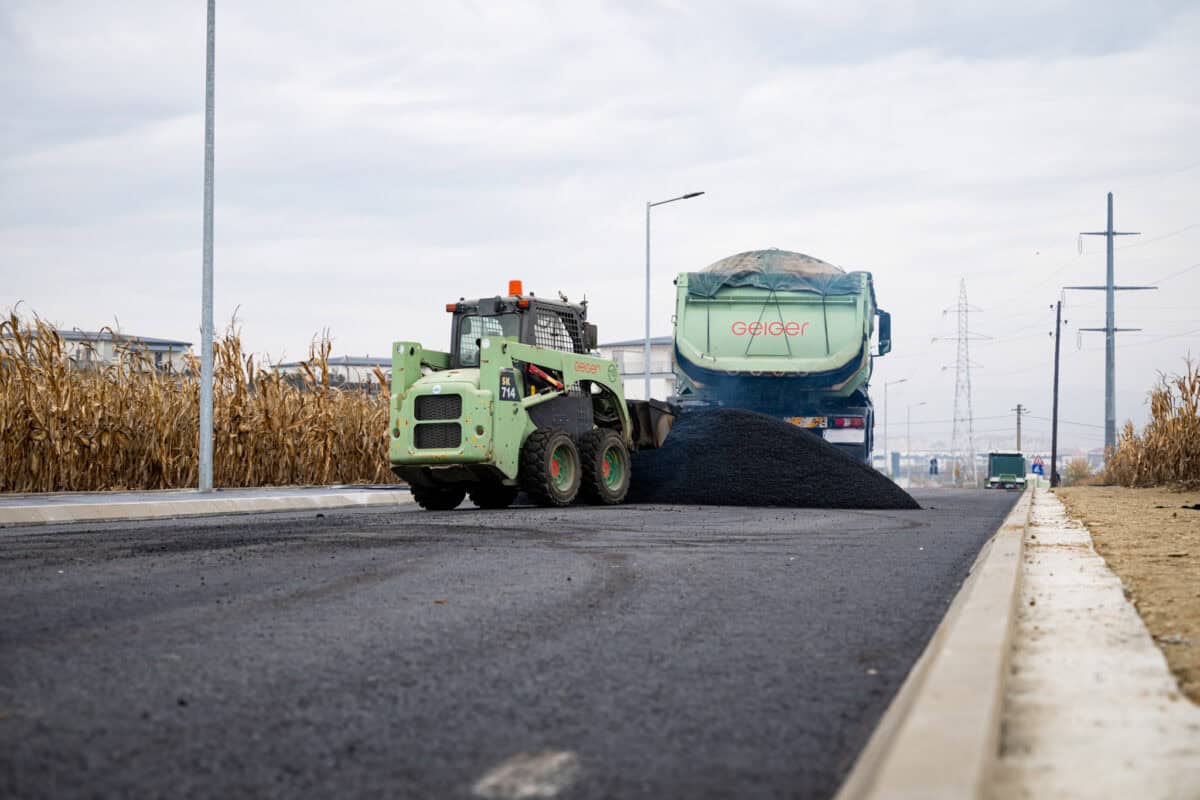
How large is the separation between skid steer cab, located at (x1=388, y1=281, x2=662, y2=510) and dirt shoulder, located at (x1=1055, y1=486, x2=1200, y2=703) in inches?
225

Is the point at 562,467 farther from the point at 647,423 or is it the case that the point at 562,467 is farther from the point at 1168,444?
the point at 1168,444

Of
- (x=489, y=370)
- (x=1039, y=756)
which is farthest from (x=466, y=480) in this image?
(x=1039, y=756)

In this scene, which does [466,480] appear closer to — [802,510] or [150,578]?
[802,510]

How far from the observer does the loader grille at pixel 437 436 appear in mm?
13805

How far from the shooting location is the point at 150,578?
6637 millimetres

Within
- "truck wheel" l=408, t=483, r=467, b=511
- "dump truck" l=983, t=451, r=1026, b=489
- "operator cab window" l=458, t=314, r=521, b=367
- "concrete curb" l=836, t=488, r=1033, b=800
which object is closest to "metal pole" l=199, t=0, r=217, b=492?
"truck wheel" l=408, t=483, r=467, b=511

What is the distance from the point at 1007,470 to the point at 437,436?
50103 millimetres

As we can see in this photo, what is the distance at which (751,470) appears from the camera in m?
16.0

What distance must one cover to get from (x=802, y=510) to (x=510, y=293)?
4257mm

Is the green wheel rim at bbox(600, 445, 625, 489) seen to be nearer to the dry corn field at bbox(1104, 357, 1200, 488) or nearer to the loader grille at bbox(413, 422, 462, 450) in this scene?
the loader grille at bbox(413, 422, 462, 450)

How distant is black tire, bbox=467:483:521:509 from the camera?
49.6 ft

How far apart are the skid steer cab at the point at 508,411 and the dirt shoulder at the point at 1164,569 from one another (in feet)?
18.7

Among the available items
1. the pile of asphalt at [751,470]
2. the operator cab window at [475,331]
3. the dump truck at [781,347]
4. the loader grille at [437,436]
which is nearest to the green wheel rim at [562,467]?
the loader grille at [437,436]

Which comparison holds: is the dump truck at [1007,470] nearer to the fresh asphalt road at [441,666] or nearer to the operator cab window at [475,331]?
the operator cab window at [475,331]
